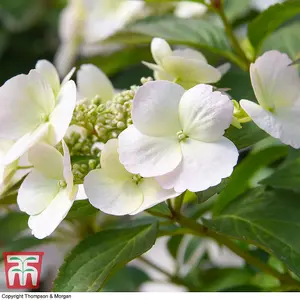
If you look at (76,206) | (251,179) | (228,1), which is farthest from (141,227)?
(228,1)

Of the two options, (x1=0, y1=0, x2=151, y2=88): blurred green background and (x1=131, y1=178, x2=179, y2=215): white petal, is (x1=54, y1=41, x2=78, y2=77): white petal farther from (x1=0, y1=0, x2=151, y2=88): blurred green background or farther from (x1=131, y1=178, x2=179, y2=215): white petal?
(x1=131, y1=178, x2=179, y2=215): white petal

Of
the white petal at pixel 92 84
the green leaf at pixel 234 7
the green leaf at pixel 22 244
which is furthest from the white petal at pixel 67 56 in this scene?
the white petal at pixel 92 84

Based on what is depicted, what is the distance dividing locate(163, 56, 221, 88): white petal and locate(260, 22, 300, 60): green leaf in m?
0.30

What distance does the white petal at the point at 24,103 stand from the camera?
464 millimetres

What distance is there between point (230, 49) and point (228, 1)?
234mm

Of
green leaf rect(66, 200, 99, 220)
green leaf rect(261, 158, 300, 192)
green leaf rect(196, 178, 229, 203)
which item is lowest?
green leaf rect(261, 158, 300, 192)

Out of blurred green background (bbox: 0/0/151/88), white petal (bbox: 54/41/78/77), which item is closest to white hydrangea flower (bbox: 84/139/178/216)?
white petal (bbox: 54/41/78/77)

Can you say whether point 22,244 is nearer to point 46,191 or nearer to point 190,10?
point 46,191

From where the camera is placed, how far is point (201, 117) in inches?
16.7

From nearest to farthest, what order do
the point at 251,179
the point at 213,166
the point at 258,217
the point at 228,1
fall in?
the point at 213,166 → the point at 258,217 → the point at 251,179 → the point at 228,1

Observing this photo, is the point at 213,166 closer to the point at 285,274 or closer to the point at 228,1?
the point at 285,274

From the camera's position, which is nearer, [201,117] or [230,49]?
[201,117]

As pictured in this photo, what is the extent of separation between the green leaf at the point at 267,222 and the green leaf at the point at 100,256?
2.5 inches

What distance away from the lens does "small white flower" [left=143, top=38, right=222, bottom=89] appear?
18.9 inches
